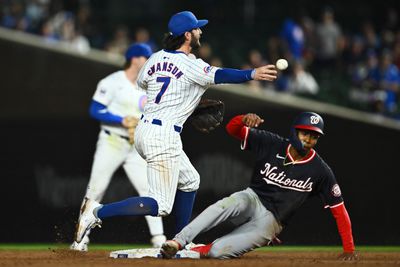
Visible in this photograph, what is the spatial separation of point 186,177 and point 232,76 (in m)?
1.08

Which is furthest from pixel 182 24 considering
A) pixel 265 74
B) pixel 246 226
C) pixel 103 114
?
pixel 103 114

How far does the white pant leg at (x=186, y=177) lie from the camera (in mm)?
7387

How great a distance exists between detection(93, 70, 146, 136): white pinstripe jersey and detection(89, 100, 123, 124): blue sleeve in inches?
3.4

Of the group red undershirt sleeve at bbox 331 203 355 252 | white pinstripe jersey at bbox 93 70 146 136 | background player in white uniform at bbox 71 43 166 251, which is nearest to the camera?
red undershirt sleeve at bbox 331 203 355 252

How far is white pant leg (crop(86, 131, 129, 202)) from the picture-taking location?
905 cm

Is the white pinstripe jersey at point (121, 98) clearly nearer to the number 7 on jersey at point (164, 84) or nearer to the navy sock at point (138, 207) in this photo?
the number 7 on jersey at point (164, 84)

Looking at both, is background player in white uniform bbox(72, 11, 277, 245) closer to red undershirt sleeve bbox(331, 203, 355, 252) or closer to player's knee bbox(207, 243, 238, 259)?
player's knee bbox(207, 243, 238, 259)

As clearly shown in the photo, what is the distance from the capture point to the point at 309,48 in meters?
15.5

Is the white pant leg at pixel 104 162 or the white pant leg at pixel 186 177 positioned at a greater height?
the white pant leg at pixel 186 177

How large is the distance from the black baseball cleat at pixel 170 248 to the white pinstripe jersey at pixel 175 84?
1.00 m

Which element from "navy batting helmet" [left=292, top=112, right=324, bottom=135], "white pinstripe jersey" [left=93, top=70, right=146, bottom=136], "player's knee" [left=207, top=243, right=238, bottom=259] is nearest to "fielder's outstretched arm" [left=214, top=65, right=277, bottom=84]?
"navy batting helmet" [left=292, top=112, right=324, bottom=135]

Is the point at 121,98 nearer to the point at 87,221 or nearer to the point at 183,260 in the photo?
the point at 87,221

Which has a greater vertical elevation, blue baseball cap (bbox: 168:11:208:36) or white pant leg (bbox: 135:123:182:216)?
blue baseball cap (bbox: 168:11:208:36)

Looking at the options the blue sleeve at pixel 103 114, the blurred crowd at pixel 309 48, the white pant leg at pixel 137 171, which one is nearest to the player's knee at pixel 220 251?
the white pant leg at pixel 137 171
